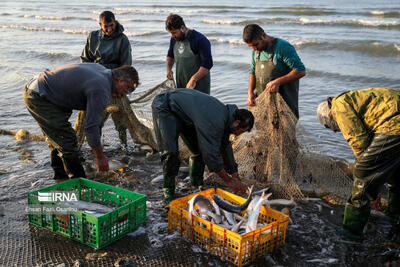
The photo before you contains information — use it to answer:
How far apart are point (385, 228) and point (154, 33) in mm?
18468

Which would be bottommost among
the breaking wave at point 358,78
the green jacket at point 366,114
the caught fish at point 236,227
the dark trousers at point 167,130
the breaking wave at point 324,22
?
the caught fish at point 236,227

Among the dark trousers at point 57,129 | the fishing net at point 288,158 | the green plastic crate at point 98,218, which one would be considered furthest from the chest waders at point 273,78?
the dark trousers at point 57,129

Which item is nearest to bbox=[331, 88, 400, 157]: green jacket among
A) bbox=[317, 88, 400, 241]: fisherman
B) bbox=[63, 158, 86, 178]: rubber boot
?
bbox=[317, 88, 400, 241]: fisherman

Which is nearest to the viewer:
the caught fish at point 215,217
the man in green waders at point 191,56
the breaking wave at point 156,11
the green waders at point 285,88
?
the caught fish at point 215,217

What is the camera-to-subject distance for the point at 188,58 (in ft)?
20.5

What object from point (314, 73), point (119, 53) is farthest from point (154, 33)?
point (119, 53)

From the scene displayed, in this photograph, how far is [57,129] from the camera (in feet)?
16.1

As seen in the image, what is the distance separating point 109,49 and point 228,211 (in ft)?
11.2

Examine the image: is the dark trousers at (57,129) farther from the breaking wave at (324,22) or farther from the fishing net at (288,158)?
the breaking wave at (324,22)

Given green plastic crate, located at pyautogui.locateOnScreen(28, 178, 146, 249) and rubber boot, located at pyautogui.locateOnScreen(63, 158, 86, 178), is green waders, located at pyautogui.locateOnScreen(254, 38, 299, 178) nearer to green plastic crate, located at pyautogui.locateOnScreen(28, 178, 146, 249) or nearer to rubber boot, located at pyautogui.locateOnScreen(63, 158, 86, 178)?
green plastic crate, located at pyautogui.locateOnScreen(28, 178, 146, 249)

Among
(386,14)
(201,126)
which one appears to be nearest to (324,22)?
(386,14)

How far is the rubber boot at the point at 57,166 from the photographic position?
5.33m

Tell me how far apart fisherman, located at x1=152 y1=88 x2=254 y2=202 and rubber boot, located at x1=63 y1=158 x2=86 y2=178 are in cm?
115

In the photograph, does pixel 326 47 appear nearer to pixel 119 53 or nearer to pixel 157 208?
pixel 119 53
